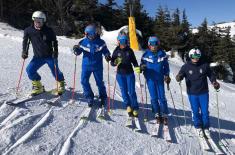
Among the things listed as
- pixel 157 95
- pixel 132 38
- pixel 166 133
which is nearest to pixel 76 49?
pixel 157 95

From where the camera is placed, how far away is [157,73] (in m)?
8.91

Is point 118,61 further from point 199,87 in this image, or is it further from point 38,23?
point 38,23

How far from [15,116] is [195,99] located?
451cm

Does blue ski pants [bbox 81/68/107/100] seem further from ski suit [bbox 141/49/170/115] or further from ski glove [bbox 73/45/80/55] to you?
ski suit [bbox 141/49/170/115]

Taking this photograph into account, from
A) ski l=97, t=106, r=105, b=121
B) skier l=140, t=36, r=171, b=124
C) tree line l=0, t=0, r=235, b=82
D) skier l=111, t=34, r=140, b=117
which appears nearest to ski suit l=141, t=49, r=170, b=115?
skier l=140, t=36, r=171, b=124

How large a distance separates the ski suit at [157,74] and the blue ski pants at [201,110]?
79 centimetres

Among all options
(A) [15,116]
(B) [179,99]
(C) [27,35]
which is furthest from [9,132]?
(B) [179,99]

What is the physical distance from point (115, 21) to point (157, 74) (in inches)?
1448

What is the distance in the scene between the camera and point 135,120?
8.68m

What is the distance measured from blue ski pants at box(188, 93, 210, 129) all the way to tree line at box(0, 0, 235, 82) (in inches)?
996

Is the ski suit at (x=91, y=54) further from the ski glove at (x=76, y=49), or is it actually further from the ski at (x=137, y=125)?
the ski at (x=137, y=125)

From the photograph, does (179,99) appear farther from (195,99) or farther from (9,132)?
(9,132)

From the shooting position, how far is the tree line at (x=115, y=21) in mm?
40209

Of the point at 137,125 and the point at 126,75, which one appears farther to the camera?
the point at 126,75
